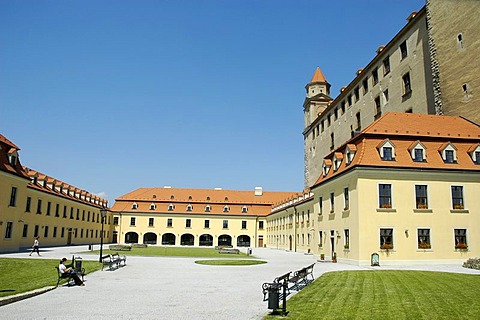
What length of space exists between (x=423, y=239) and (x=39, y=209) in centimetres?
3826

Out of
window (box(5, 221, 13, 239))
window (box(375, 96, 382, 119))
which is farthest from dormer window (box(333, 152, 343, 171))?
window (box(5, 221, 13, 239))

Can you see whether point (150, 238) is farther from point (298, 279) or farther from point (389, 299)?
point (389, 299)

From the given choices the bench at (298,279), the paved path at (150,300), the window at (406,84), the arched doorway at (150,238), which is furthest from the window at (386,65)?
the arched doorway at (150,238)

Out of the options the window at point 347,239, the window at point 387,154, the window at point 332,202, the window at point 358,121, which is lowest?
the window at point 347,239

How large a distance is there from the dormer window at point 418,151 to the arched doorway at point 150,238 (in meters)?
54.6

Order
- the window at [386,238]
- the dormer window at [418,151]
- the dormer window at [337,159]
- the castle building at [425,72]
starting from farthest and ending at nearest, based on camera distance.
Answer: the castle building at [425,72], the dormer window at [337,159], the dormer window at [418,151], the window at [386,238]

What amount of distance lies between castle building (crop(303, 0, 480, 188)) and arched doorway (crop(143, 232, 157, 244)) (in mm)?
40122

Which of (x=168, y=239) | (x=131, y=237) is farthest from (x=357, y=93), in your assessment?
(x=131, y=237)

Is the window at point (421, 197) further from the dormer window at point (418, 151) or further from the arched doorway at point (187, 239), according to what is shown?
the arched doorway at point (187, 239)

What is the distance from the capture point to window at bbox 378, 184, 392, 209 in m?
25.7

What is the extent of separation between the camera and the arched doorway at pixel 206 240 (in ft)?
237

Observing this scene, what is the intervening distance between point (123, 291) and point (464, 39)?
102 feet

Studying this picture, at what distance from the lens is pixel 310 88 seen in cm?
6806

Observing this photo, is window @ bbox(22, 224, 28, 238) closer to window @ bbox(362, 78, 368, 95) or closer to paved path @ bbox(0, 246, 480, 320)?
paved path @ bbox(0, 246, 480, 320)
